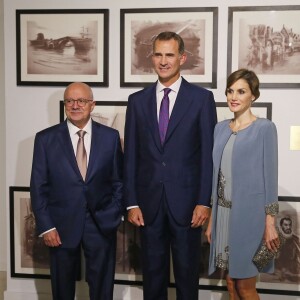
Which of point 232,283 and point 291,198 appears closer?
point 232,283

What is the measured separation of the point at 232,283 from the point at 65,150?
40.9 inches

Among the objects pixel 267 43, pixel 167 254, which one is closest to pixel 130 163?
pixel 167 254

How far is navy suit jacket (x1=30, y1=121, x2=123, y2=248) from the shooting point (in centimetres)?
224

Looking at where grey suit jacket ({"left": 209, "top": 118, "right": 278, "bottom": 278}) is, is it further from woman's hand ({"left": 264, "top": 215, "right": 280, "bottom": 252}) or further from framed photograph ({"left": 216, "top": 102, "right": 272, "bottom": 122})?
framed photograph ({"left": 216, "top": 102, "right": 272, "bottom": 122})

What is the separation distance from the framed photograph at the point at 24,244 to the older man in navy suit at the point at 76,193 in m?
0.65

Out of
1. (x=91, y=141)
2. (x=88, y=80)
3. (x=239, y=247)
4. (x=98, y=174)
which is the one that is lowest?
(x=239, y=247)

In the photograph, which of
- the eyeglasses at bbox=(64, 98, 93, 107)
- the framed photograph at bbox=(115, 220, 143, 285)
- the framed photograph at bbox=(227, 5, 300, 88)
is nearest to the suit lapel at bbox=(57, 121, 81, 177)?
the eyeglasses at bbox=(64, 98, 93, 107)

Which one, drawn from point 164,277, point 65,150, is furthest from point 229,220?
point 65,150

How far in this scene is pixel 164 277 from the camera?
2.29 meters

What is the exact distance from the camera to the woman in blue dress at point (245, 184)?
1.98m

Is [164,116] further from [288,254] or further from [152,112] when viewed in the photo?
[288,254]

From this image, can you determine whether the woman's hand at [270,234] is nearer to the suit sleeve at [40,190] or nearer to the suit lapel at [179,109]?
the suit lapel at [179,109]

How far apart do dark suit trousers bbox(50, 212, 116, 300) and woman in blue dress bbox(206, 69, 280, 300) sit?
0.61m

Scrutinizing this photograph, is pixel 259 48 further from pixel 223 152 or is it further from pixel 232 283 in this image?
pixel 232 283
